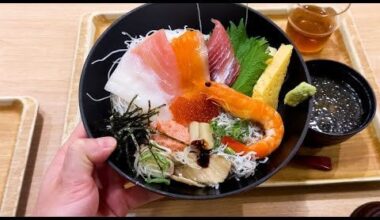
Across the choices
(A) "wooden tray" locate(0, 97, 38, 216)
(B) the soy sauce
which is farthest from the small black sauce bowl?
(A) "wooden tray" locate(0, 97, 38, 216)

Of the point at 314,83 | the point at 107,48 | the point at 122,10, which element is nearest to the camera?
the point at 107,48

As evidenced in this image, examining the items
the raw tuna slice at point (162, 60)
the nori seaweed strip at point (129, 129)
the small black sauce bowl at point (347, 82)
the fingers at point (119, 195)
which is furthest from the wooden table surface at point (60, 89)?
the raw tuna slice at point (162, 60)

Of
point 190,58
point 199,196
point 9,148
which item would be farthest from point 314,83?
point 9,148

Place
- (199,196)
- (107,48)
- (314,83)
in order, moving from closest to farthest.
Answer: (199,196)
(107,48)
(314,83)

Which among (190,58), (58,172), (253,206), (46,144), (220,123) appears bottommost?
(253,206)

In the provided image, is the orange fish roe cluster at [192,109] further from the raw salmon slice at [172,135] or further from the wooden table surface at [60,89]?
the wooden table surface at [60,89]

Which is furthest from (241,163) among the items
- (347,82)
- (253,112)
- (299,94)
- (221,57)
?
(347,82)

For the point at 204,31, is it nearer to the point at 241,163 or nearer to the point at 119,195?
the point at 241,163

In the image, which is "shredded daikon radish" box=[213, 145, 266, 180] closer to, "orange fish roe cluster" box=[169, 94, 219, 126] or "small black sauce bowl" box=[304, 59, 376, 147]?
"orange fish roe cluster" box=[169, 94, 219, 126]

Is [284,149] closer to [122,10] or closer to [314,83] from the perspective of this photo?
[314,83]
